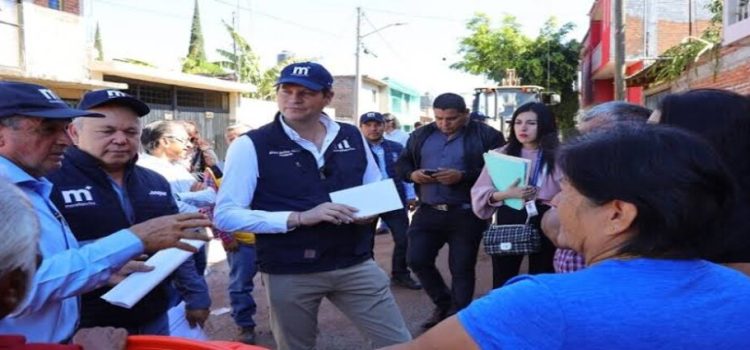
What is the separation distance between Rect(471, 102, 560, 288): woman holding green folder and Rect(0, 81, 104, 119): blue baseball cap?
106 inches

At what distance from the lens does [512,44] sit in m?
34.2

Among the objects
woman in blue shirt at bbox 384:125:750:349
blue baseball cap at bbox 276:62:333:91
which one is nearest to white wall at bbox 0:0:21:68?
blue baseball cap at bbox 276:62:333:91

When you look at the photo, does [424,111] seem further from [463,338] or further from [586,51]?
[463,338]

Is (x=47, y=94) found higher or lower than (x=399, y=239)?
higher

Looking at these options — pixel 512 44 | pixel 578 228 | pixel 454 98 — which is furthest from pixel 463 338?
pixel 512 44

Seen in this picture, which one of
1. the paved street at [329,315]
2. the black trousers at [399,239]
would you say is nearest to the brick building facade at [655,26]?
the black trousers at [399,239]

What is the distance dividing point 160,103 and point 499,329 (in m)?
18.9

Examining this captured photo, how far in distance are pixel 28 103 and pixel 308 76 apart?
1332 mm

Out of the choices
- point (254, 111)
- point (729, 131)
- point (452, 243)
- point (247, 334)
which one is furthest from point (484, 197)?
point (254, 111)

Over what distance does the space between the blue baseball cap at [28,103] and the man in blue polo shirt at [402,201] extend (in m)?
4.03

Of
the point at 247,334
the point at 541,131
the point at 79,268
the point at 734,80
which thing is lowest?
the point at 247,334

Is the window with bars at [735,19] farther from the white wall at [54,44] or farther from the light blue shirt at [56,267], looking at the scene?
the white wall at [54,44]

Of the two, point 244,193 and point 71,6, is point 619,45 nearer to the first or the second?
point 244,193

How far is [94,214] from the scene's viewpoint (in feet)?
7.90
